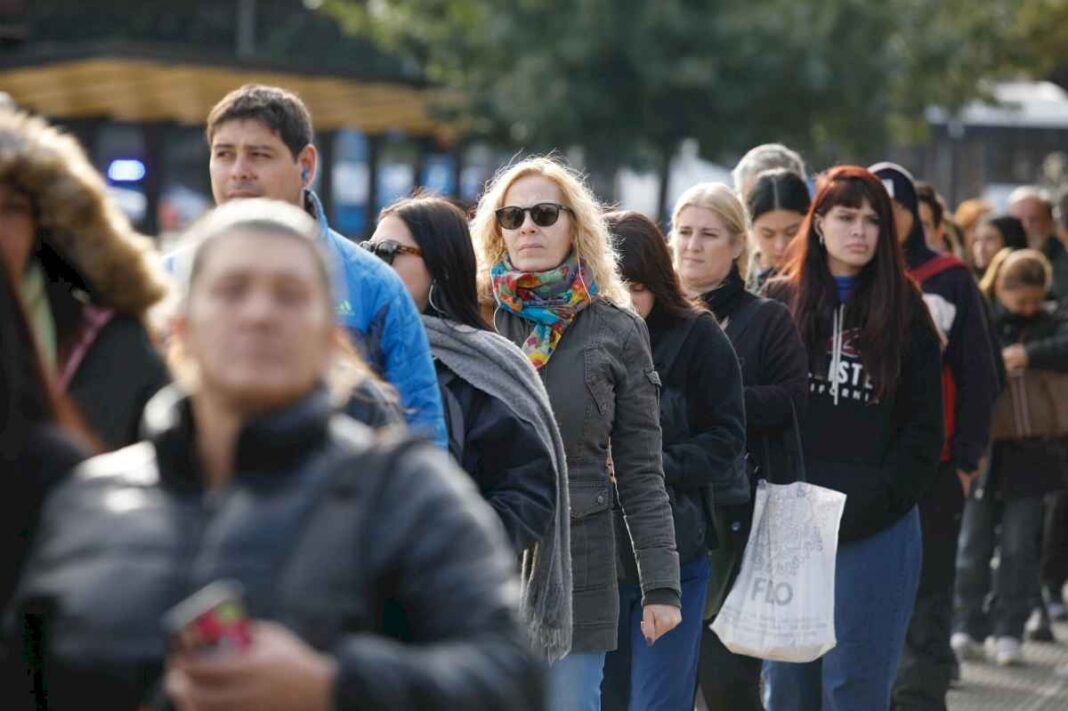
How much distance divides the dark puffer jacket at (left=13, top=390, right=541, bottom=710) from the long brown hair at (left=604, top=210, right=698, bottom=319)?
381 centimetres

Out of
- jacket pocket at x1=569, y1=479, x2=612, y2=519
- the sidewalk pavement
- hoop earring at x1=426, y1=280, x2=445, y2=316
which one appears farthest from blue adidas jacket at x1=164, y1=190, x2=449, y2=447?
the sidewalk pavement

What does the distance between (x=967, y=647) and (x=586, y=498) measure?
537cm

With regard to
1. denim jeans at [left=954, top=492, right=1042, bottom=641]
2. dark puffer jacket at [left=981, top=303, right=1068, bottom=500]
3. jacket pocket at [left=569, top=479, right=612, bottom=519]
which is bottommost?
denim jeans at [left=954, top=492, right=1042, bottom=641]

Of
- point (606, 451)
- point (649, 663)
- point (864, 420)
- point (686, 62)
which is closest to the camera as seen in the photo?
point (606, 451)

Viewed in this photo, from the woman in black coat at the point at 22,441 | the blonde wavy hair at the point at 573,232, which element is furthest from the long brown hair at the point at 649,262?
the woman in black coat at the point at 22,441

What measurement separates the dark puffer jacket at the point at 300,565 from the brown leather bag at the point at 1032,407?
26.3ft

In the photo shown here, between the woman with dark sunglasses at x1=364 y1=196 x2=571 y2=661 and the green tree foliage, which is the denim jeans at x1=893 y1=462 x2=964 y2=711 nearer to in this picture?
the woman with dark sunglasses at x1=364 y1=196 x2=571 y2=661

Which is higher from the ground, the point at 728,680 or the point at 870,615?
the point at 870,615

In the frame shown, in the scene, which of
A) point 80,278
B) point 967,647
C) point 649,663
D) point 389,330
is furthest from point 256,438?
point 967,647

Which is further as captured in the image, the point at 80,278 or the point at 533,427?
the point at 533,427

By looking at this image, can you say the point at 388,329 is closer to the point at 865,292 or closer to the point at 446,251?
the point at 446,251

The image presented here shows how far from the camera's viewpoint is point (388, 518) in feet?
8.99

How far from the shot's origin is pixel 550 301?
596 cm

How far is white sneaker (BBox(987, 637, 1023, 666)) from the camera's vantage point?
10453 millimetres
